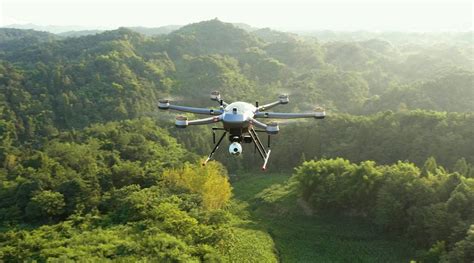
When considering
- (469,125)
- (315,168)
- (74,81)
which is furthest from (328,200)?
(74,81)

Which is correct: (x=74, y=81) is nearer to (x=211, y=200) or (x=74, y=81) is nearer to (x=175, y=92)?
(x=175, y=92)

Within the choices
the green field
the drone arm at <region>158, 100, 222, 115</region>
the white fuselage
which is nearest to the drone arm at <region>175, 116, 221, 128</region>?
the white fuselage

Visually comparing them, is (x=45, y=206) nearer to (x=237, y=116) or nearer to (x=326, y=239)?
(x=326, y=239)

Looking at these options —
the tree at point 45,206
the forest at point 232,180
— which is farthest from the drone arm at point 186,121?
the tree at point 45,206

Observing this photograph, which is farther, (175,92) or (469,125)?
(175,92)

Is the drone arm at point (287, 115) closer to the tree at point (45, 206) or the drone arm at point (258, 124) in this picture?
the drone arm at point (258, 124)

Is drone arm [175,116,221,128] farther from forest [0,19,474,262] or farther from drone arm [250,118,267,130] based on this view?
forest [0,19,474,262]
